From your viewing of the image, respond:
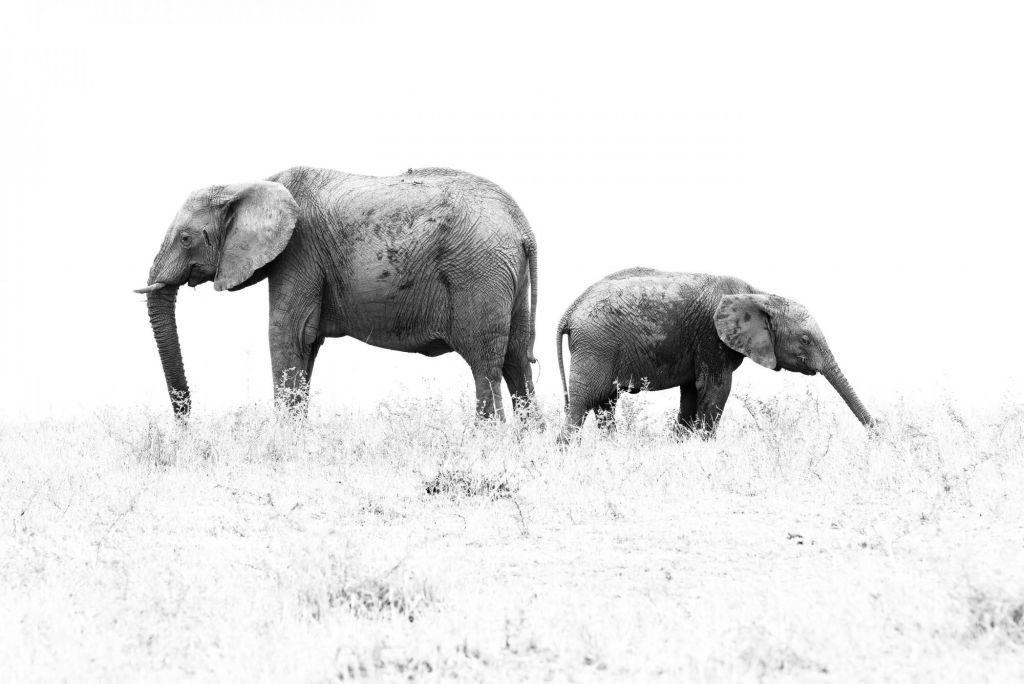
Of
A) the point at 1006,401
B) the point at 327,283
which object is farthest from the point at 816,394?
the point at 327,283

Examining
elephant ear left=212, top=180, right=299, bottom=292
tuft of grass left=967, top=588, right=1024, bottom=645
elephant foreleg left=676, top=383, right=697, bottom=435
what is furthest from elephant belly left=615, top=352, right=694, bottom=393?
tuft of grass left=967, top=588, right=1024, bottom=645

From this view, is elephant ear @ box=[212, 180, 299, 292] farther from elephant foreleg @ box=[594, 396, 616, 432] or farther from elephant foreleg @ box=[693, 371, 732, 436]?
elephant foreleg @ box=[693, 371, 732, 436]

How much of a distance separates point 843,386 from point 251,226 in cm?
659

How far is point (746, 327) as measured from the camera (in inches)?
513

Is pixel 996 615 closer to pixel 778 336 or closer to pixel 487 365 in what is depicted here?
pixel 778 336

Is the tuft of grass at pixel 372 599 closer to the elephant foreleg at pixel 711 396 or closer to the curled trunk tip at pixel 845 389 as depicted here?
the elephant foreleg at pixel 711 396

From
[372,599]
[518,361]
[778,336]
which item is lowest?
[518,361]

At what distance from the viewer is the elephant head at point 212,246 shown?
46.2ft

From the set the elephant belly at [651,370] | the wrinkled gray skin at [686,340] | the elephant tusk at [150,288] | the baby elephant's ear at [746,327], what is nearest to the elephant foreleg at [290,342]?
the elephant tusk at [150,288]

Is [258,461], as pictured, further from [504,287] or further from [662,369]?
[662,369]

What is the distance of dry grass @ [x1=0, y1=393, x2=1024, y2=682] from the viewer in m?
6.12

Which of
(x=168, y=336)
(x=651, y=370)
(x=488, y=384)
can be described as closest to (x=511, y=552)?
(x=651, y=370)

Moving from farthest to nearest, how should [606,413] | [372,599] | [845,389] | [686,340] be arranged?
[606,413] → [686,340] → [845,389] → [372,599]

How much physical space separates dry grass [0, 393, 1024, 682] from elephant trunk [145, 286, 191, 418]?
72 cm
